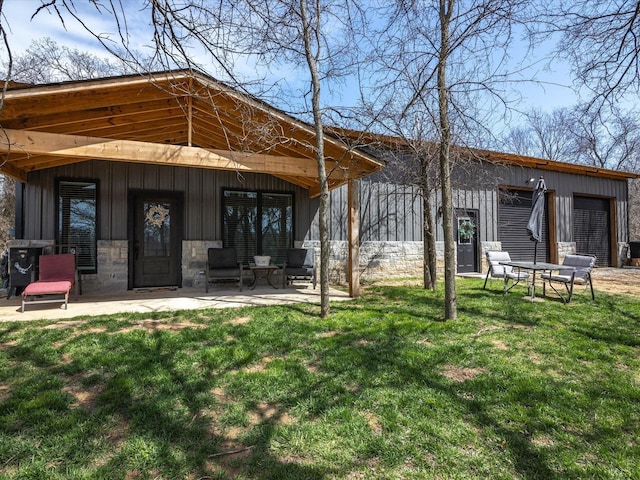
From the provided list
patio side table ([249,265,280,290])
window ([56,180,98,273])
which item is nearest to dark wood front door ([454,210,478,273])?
patio side table ([249,265,280,290])

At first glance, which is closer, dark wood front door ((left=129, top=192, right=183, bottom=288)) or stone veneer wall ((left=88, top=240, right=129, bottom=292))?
stone veneer wall ((left=88, top=240, right=129, bottom=292))

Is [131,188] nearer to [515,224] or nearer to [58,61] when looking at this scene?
[58,61]

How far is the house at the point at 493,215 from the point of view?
9.30 m

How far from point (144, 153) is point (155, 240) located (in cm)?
325

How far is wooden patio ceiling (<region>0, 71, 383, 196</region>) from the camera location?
4.17 meters

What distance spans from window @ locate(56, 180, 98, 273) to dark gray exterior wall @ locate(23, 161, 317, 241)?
0.43ft

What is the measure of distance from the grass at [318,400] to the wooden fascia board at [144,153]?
2.20 meters

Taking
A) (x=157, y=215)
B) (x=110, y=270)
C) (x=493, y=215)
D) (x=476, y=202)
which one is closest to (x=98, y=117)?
(x=157, y=215)

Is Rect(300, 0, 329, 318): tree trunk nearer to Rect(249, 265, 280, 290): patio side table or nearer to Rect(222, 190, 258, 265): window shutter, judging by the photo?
Rect(249, 265, 280, 290): patio side table

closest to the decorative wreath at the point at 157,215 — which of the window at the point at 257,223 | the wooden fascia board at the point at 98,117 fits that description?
the window at the point at 257,223

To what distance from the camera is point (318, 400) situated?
249cm

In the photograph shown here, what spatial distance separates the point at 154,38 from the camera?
7.70ft

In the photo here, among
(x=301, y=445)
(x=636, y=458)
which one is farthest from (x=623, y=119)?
(x=301, y=445)

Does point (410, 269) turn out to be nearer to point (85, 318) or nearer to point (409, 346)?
point (409, 346)
